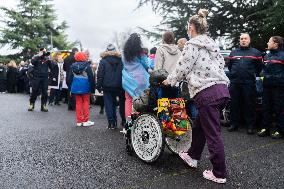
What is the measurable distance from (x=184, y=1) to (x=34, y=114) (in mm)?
6572

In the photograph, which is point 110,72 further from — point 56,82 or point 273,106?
point 56,82

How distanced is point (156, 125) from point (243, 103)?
158 inches

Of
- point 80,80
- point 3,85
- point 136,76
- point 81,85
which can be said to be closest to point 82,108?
point 81,85

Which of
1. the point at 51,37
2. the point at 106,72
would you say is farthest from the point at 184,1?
the point at 51,37

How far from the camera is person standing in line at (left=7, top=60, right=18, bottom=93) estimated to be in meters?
22.5

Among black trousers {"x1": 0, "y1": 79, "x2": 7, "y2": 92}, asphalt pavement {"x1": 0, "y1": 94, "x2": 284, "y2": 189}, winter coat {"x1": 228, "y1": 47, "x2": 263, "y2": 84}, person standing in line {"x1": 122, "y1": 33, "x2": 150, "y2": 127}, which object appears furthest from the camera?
black trousers {"x1": 0, "y1": 79, "x2": 7, "y2": 92}

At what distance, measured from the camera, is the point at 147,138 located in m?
5.47

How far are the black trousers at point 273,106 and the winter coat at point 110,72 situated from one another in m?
3.14

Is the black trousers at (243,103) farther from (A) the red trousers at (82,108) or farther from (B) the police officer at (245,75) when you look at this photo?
(A) the red trousers at (82,108)

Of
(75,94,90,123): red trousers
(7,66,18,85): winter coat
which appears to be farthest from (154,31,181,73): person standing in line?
(7,66,18,85): winter coat

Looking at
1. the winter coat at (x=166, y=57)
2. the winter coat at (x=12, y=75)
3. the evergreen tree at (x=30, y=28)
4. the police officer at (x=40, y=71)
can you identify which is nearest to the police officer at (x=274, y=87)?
the winter coat at (x=166, y=57)

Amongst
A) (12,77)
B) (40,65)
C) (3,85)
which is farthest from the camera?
(3,85)

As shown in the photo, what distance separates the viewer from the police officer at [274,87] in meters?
7.96

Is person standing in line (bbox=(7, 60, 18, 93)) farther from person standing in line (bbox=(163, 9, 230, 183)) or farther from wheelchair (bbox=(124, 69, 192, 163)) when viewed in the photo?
person standing in line (bbox=(163, 9, 230, 183))
